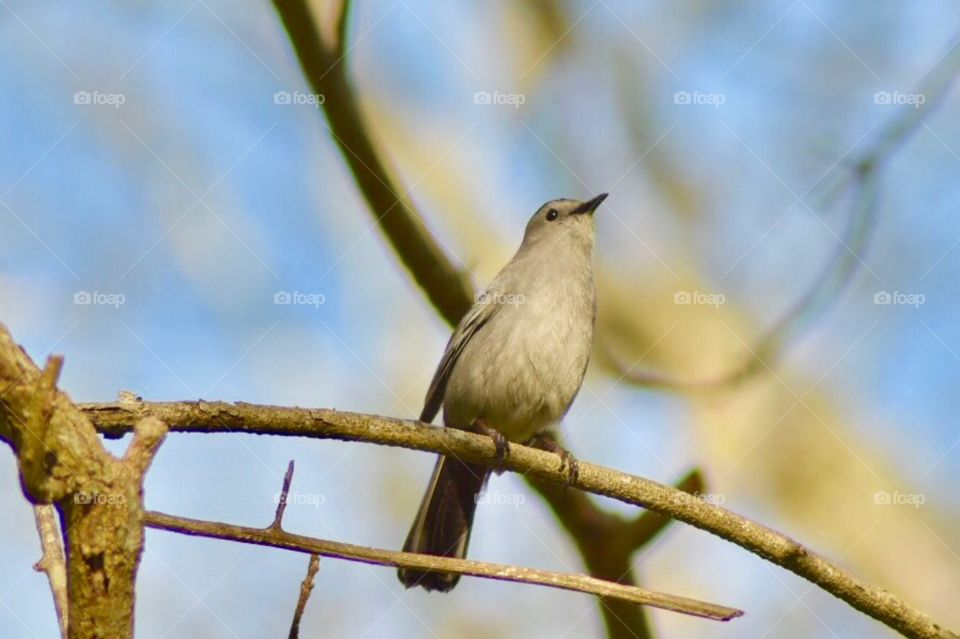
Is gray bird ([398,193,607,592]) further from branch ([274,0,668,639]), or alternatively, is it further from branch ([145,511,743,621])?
branch ([145,511,743,621])

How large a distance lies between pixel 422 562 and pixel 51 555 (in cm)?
126

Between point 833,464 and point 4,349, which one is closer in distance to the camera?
point 4,349

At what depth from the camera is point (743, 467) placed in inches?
376

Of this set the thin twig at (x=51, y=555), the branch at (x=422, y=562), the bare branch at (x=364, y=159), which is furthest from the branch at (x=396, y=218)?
the thin twig at (x=51, y=555)

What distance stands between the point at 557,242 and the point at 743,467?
8.92 ft

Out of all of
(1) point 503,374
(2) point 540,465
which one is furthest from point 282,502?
(1) point 503,374

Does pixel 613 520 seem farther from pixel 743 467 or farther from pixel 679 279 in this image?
pixel 679 279

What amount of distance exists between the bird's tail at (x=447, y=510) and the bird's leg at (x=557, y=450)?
17.7 inches

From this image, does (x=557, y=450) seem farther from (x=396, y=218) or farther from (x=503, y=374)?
(x=396, y=218)

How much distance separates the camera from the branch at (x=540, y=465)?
409 cm

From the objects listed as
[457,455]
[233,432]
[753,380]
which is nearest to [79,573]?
[233,432]

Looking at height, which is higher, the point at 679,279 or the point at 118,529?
the point at 679,279

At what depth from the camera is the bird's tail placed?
25.9 ft

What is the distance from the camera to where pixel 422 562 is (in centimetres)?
363
